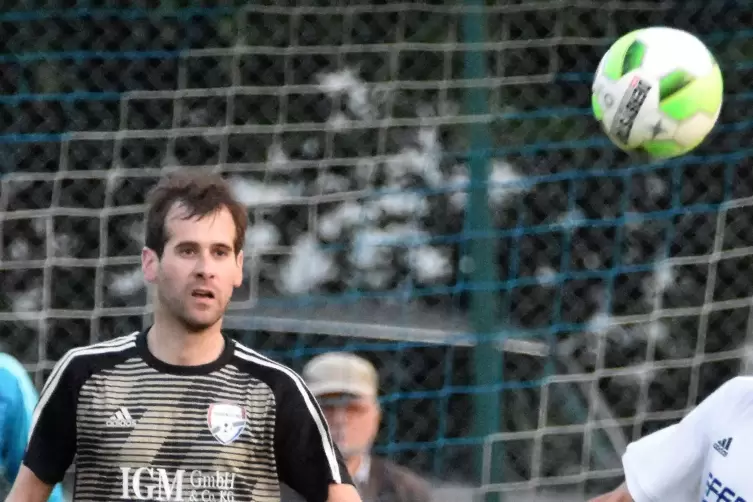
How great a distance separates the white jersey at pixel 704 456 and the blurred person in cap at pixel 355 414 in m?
1.34

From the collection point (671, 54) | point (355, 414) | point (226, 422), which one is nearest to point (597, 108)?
point (671, 54)

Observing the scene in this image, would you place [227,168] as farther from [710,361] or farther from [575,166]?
[710,361]

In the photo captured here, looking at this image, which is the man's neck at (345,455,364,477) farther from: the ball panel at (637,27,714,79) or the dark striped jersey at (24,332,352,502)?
the ball panel at (637,27,714,79)

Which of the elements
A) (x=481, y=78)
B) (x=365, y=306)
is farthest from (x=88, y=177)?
(x=481, y=78)

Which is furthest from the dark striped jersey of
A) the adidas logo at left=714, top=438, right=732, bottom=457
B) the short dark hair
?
the adidas logo at left=714, top=438, right=732, bottom=457

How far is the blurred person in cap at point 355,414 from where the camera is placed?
13.4ft

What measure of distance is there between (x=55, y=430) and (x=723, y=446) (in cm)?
141

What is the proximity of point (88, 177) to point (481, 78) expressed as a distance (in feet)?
4.75

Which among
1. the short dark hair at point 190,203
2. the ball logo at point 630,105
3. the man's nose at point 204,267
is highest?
the ball logo at point 630,105

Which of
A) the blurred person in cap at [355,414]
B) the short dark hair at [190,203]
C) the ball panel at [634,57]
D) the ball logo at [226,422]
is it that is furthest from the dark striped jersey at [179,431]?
the ball panel at [634,57]

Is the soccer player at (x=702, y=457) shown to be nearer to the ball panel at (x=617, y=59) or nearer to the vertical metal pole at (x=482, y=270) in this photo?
the ball panel at (x=617, y=59)

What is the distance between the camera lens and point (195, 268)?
2889 millimetres

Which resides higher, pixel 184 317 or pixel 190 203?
pixel 190 203

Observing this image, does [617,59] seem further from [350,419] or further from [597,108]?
[350,419]
